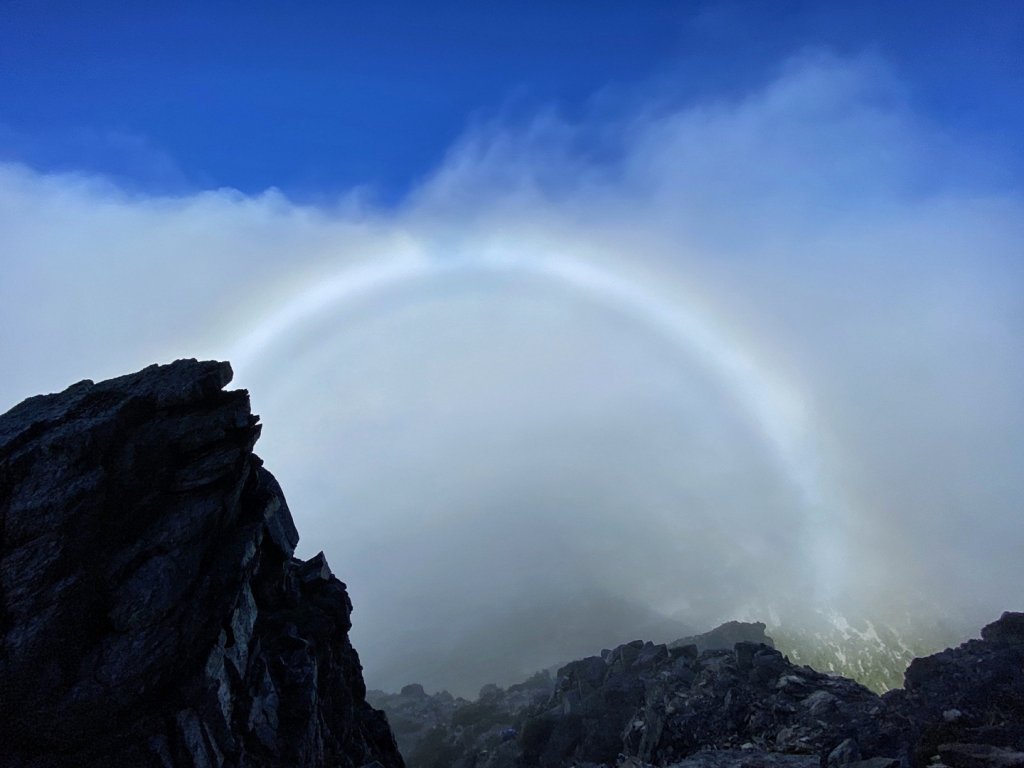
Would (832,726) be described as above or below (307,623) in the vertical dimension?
below

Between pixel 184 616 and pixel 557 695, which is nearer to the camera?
pixel 184 616

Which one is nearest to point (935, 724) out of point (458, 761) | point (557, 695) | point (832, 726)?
point (832, 726)

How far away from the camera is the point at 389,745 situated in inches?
2254

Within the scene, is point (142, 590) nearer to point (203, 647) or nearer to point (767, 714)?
point (203, 647)

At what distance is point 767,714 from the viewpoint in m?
51.7

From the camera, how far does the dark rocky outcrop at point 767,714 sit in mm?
38781

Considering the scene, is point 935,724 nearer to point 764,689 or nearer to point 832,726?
point 832,726

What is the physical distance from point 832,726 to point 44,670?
56664mm

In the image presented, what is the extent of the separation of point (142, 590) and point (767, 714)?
5464cm

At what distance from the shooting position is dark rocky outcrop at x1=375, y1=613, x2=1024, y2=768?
1527 inches

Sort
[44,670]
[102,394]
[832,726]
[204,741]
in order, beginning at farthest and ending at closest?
[832,726], [102,394], [204,741], [44,670]

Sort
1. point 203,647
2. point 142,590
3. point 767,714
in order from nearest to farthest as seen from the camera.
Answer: point 142,590
point 203,647
point 767,714

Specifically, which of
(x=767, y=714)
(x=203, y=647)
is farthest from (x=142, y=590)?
(x=767, y=714)

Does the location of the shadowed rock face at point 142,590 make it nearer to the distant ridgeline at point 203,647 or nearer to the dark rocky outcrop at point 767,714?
the distant ridgeline at point 203,647
